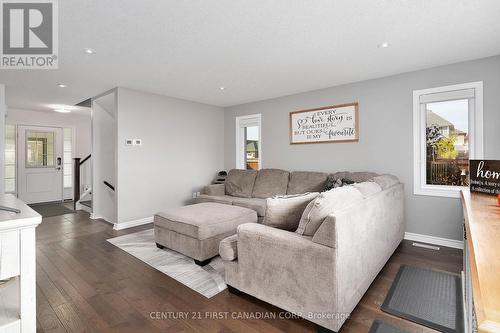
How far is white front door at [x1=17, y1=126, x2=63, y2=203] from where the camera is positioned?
6266 mm

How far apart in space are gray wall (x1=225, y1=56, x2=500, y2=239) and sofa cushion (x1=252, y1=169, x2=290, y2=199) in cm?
29

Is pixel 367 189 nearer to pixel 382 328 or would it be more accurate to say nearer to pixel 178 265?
pixel 382 328

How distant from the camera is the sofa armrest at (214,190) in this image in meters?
4.84

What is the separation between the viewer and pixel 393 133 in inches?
144

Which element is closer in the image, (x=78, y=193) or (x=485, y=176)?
(x=485, y=176)

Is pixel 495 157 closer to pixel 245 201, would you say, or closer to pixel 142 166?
pixel 245 201

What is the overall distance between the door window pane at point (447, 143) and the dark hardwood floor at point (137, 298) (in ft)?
3.21

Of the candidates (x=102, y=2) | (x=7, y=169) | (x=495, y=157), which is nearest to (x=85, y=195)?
(x=7, y=169)

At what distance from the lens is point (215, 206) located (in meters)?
3.54

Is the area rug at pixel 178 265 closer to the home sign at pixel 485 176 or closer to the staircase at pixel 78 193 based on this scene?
the home sign at pixel 485 176

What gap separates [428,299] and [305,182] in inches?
93.7

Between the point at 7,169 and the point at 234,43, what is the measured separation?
6870 millimetres

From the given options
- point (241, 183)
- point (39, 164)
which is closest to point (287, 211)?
point (241, 183)

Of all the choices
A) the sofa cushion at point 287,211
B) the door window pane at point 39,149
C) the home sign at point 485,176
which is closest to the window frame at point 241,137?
the sofa cushion at point 287,211
